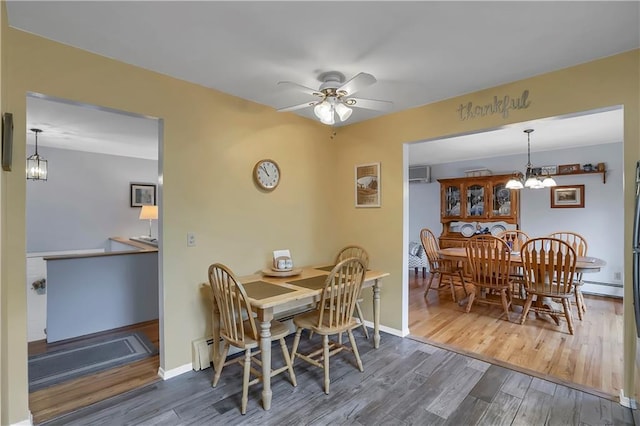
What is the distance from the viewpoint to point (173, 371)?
2.44 meters

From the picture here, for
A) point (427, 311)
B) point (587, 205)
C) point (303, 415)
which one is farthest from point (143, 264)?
point (587, 205)

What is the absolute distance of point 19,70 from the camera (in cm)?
182

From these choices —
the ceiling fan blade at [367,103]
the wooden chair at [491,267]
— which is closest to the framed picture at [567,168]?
the wooden chair at [491,267]

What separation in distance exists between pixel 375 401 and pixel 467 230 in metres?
4.51

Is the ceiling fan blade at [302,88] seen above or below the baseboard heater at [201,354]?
above

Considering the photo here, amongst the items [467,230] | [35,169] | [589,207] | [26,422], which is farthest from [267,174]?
[589,207]

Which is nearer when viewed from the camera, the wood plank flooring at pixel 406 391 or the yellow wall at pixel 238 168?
the yellow wall at pixel 238 168

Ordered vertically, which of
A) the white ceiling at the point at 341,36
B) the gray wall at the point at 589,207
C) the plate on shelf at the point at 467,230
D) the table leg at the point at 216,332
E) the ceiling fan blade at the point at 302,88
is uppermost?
the white ceiling at the point at 341,36

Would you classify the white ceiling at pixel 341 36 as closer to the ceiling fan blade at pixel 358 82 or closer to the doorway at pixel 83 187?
the ceiling fan blade at pixel 358 82

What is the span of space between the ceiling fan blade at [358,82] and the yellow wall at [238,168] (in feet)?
3.92

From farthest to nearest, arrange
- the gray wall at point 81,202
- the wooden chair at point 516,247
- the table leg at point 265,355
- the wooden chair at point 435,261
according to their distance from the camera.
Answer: the gray wall at point 81,202 < the wooden chair at point 435,261 < the wooden chair at point 516,247 < the table leg at point 265,355

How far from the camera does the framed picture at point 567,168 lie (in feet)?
15.6

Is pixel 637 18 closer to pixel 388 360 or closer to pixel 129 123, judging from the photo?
pixel 388 360

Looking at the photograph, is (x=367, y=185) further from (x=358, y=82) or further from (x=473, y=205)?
(x=473, y=205)
